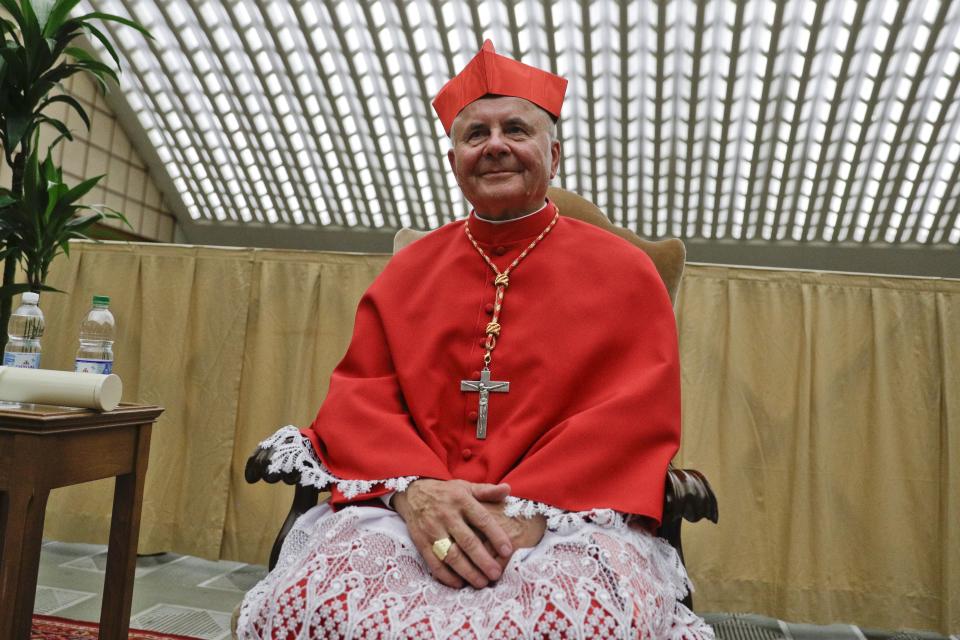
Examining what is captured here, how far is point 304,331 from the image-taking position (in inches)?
129

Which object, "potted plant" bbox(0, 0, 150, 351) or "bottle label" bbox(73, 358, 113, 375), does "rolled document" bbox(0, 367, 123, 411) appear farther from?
"potted plant" bbox(0, 0, 150, 351)

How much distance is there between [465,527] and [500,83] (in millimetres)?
991

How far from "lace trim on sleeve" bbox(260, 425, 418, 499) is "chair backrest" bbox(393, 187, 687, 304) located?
79 centimetres

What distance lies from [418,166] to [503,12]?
11.4ft

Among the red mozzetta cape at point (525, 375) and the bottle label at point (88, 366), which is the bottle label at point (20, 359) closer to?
the bottle label at point (88, 366)

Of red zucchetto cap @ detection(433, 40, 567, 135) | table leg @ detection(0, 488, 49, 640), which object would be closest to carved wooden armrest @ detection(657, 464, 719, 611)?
red zucchetto cap @ detection(433, 40, 567, 135)

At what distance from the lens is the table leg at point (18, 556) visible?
1.55 meters

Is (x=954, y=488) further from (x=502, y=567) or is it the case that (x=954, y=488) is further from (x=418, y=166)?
(x=418, y=166)

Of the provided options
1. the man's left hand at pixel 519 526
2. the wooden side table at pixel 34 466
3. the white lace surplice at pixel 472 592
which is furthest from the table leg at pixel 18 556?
the man's left hand at pixel 519 526

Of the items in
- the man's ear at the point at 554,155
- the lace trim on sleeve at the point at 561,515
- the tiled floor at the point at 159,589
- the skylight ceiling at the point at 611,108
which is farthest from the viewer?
the skylight ceiling at the point at 611,108

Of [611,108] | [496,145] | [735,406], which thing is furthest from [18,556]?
[611,108]

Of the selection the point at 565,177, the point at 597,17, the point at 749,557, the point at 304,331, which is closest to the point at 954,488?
the point at 749,557

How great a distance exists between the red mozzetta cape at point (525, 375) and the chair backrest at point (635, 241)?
378 mm

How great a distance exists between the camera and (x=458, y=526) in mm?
1169
